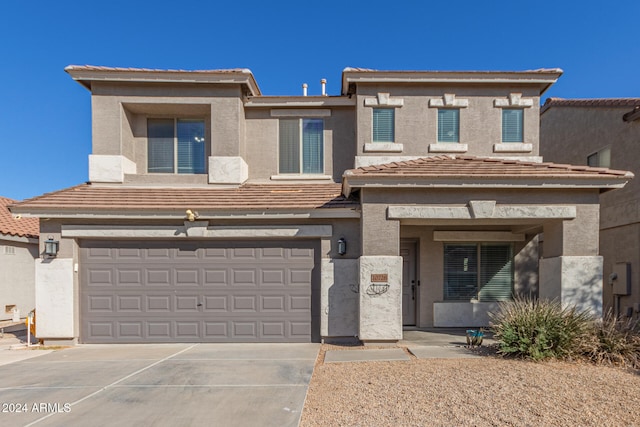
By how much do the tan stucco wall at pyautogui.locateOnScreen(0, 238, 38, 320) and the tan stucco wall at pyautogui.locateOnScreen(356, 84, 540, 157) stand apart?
13.9 m

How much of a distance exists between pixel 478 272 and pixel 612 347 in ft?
13.4

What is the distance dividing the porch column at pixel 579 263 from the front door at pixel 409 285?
3.54 meters

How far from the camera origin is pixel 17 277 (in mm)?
13805

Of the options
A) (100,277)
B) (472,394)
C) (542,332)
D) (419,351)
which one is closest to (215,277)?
(100,277)

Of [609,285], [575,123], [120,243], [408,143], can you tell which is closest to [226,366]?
[120,243]

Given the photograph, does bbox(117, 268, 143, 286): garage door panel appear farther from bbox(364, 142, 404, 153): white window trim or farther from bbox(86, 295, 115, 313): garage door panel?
bbox(364, 142, 404, 153): white window trim

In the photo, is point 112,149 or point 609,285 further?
point 609,285

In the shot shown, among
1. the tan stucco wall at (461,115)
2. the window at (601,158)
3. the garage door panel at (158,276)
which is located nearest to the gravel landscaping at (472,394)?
the garage door panel at (158,276)

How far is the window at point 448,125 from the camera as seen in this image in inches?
418

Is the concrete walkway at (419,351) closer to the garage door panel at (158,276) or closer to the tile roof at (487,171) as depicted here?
the tile roof at (487,171)

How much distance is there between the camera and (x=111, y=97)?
10.2m

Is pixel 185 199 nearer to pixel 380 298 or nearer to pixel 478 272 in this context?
pixel 380 298

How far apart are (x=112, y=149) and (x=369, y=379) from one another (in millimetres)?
9036

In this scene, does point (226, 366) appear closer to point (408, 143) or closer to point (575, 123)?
point (408, 143)
